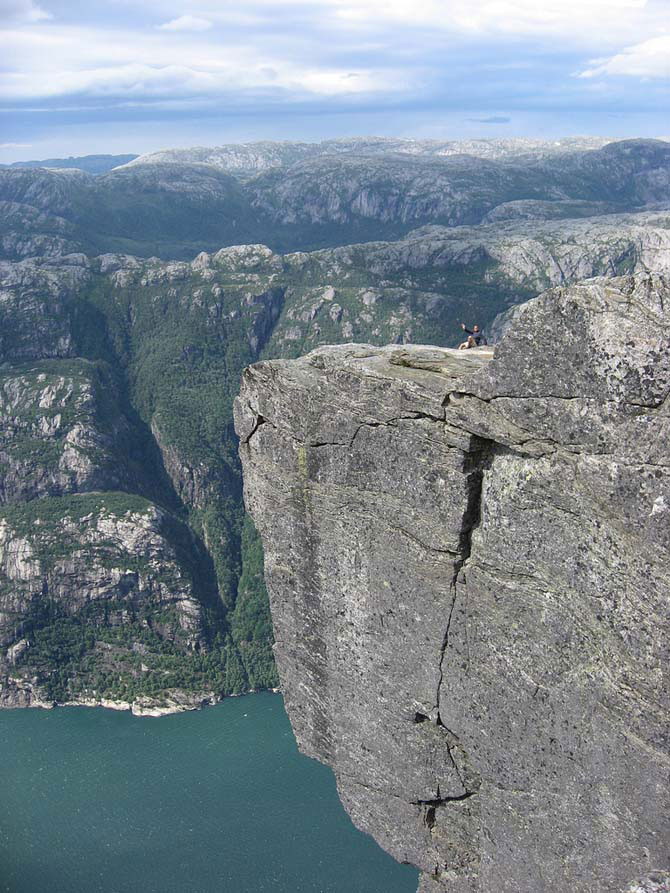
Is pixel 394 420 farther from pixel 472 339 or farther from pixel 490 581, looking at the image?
pixel 472 339

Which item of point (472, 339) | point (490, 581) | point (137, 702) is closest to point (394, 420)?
point (490, 581)

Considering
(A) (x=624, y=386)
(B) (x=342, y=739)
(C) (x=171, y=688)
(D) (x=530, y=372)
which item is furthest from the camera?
(C) (x=171, y=688)

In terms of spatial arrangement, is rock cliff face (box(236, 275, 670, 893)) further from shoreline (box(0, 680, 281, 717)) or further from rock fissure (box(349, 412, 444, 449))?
shoreline (box(0, 680, 281, 717))

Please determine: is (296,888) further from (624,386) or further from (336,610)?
(624,386)

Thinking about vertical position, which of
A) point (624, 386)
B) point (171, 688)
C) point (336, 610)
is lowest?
point (171, 688)

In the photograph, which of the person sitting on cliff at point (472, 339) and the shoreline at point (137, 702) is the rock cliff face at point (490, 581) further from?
the shoreline at point (137, 702)

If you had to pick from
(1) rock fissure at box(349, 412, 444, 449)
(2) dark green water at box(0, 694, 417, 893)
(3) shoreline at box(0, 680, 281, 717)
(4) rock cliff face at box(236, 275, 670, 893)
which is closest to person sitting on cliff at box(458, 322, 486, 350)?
(4) rock cliff face at box(236, 275, 670, 893)

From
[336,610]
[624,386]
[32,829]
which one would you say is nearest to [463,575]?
[336,610]

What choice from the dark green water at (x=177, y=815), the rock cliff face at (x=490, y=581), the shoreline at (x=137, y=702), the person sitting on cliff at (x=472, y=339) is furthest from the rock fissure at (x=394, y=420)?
the shoreline at (x=137, y=702)
